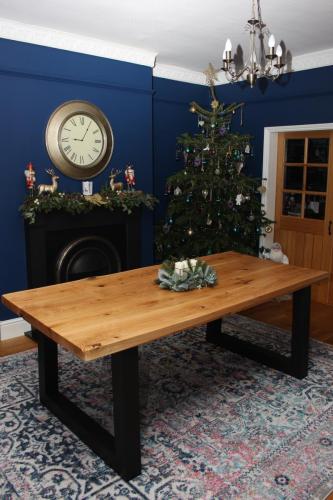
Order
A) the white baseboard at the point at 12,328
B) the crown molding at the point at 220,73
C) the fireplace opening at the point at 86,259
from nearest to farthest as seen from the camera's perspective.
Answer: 1. the white baseboard at the point at 12,328
2. the fireplace opening at the point at 86,259
3. the crown molding at the point at 220,73

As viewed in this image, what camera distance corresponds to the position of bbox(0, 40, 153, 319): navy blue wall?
350 cm

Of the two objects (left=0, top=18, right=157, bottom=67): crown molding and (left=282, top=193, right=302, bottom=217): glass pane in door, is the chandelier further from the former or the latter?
(left=282, top=193, right=302, bottom=217): glass pane in door

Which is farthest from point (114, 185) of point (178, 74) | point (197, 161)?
point (178, 74)

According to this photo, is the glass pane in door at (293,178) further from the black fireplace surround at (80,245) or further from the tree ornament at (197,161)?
the black fireplace surround at (80,245)

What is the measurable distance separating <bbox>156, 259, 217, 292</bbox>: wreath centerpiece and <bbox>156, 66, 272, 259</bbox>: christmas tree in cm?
153

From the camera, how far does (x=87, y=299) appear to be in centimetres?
242

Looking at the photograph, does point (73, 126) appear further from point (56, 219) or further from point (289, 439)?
point (289, 439)

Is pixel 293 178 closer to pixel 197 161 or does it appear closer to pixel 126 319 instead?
pixel 197 161

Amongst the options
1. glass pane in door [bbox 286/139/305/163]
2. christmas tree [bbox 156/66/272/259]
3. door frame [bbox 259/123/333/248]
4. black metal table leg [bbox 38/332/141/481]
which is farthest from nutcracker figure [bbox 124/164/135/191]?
black metal table leg [bbox 38/332/141/481]

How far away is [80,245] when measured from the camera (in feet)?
13.0

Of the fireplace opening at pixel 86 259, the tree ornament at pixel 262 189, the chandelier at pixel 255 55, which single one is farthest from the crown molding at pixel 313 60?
the fireplace opening at pixel 86 259

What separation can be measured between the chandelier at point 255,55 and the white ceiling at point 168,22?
100 millimetres

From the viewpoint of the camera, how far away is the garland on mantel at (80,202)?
11.5 ft

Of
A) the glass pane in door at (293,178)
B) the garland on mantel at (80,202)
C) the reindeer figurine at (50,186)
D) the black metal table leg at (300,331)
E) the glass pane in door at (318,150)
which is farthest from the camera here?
the glass pane in door at (293,178)
